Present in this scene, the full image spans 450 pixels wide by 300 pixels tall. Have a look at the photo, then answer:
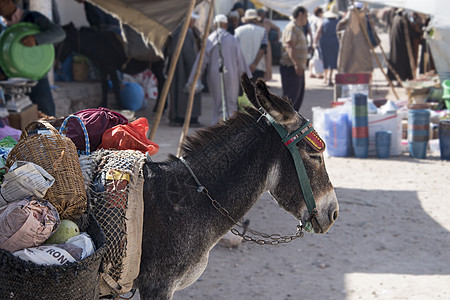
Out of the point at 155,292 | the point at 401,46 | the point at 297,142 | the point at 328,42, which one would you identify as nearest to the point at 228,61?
the point at 297,142

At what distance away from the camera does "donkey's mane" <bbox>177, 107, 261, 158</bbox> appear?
9.02 ft

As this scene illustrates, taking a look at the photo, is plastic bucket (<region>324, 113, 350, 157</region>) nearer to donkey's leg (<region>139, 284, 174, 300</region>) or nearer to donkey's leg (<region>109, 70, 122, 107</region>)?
donkey's leg (<region>109, 70, 122, 107</region>)

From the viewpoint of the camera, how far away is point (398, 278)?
193 inches

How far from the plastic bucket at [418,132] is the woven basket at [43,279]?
7.57 meters

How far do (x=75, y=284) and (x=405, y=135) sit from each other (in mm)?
9122

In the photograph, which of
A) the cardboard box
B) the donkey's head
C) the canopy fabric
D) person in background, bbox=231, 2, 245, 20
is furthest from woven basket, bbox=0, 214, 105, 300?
person in background, bbox=231, 2, 245, 20

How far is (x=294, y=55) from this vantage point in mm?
11117

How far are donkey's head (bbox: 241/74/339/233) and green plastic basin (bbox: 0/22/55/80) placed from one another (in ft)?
13.7

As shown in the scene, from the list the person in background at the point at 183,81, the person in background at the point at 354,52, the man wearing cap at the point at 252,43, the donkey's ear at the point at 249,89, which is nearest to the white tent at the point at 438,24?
the person in background at the point at 354,52

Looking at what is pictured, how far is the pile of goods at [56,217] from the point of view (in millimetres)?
2059

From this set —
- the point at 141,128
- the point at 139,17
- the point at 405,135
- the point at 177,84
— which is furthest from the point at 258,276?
the point at 177,84

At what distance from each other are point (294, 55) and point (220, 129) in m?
8.62

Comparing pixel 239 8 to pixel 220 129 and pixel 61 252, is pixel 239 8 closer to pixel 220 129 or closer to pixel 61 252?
pixel 220 129

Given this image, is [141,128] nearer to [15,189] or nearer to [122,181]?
[122,181]
